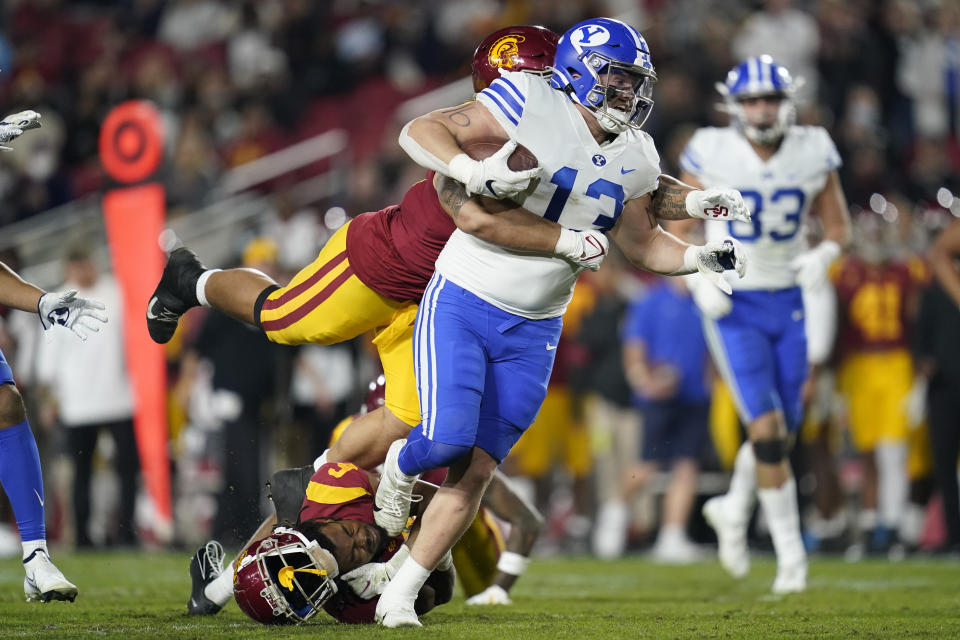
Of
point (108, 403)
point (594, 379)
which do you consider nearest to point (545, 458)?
point (594, 379)

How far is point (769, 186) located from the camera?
272 inches

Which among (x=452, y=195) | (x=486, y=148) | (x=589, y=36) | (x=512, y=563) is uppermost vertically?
(x=589, y=36)

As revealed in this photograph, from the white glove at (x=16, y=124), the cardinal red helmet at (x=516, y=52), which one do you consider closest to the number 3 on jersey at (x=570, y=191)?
the cardinal red helmet at (x=516, y=52)

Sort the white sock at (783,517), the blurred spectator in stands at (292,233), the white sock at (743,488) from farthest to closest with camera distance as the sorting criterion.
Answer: the blurred spectator in stands at (292,233)
the white sock at (743,488)
the white sock at (783,517)

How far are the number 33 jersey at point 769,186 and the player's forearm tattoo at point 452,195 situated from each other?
8.16 ft

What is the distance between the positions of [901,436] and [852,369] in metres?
0.60

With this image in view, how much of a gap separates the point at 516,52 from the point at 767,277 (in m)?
2.15

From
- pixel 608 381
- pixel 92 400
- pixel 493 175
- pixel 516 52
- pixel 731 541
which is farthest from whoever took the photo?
pixel 608 381

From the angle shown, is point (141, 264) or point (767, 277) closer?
point (767, 277)

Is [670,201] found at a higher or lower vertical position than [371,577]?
higher

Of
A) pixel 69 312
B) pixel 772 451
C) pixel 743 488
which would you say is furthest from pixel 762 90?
pixel 69 312

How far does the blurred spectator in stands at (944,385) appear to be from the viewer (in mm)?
9109

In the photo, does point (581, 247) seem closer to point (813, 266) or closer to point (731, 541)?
point (813, 266)

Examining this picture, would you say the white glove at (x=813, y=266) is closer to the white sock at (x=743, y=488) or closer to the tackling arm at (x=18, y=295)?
the white sock at (x=743, y=488)
